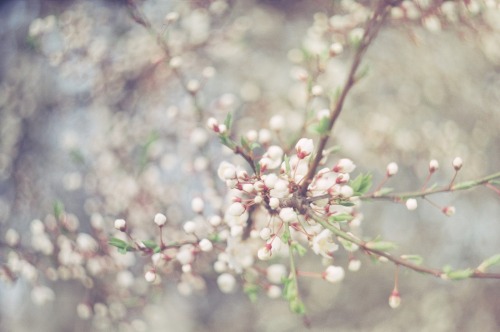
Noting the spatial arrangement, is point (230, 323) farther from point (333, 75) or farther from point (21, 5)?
point (21, 5)

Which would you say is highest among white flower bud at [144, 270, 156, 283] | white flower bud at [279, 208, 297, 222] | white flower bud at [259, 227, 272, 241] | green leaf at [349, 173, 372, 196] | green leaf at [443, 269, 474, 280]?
green leaf at [349, 173, 372, 196]

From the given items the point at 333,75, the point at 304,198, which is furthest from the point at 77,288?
the point at 304,198

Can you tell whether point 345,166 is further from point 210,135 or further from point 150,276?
point 210,135

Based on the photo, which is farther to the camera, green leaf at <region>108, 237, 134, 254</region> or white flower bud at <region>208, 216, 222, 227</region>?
white flower bud at <region>208, 216, 222, 227</region>

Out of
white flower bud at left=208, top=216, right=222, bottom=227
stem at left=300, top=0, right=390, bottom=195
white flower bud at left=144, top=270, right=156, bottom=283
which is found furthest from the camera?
white flower bud at left=208, top=216, right=222, bottom=227

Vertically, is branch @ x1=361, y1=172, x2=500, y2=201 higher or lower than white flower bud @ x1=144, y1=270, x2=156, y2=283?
higher

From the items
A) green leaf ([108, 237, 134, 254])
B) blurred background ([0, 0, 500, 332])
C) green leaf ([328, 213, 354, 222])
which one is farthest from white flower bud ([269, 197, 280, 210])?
blurred background ([0, 0, 500, 332])

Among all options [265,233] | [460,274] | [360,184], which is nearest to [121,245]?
[265,233]

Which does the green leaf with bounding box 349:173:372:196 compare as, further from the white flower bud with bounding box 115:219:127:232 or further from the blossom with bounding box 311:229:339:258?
the white flower bud with bounding box 115:219:127:232
